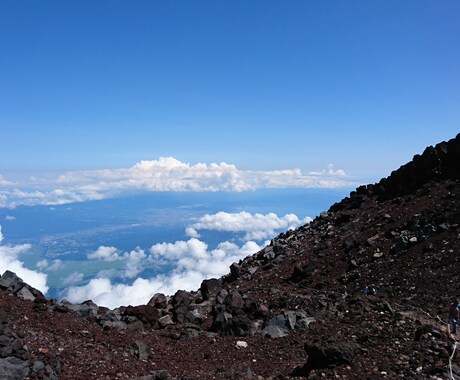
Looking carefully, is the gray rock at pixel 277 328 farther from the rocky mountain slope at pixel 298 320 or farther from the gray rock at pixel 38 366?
the gray rock at pixel 38 366

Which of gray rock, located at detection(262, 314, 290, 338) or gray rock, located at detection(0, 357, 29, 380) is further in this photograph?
gray rock, located at detection(262, 314, 290, 338)

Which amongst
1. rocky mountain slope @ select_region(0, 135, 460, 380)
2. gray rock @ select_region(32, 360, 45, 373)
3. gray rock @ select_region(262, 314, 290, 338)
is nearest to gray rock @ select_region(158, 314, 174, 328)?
rocky mountain slope @ select_region(0, 135, 460, 380)

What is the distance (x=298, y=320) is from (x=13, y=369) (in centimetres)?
1144

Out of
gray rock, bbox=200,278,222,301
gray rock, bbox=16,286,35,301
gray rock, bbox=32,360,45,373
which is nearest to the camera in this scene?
gray rock, bbox=32,360,45,373

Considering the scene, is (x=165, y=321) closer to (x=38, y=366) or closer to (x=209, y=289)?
(x=209, y=289)

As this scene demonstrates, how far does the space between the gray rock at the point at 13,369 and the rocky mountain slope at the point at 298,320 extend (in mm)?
27

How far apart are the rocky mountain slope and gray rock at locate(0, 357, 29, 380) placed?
3cm

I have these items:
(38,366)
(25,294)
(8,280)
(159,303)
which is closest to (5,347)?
(38,366)

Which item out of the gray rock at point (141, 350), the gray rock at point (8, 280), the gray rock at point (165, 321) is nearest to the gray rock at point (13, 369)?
the gray rock at point (141, 350)

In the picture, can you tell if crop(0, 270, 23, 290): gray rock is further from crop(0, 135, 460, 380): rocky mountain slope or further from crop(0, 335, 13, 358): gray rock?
crop(0, 335, 13, 358): gray rock

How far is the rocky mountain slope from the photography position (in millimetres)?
11734

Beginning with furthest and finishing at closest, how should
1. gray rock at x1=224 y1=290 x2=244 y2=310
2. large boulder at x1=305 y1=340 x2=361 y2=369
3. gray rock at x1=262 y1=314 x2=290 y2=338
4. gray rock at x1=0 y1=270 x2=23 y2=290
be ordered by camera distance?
gray rock at x1=224 y1=290 x2=244 y2=310 → gray rock at x1=0 y1=270 x2=23 y2=290 → gray rock at x1=262 y1=314 x2=290 y2=338 → large boulder at x1=305 y1=340 x2=361 y2=369

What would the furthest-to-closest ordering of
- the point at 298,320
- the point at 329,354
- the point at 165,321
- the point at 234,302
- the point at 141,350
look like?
the point at 234,302 < the point at 165,321 < the point at 298,320 < the point at 141,350 < the point at 329,354

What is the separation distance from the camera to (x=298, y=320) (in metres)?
17.1
